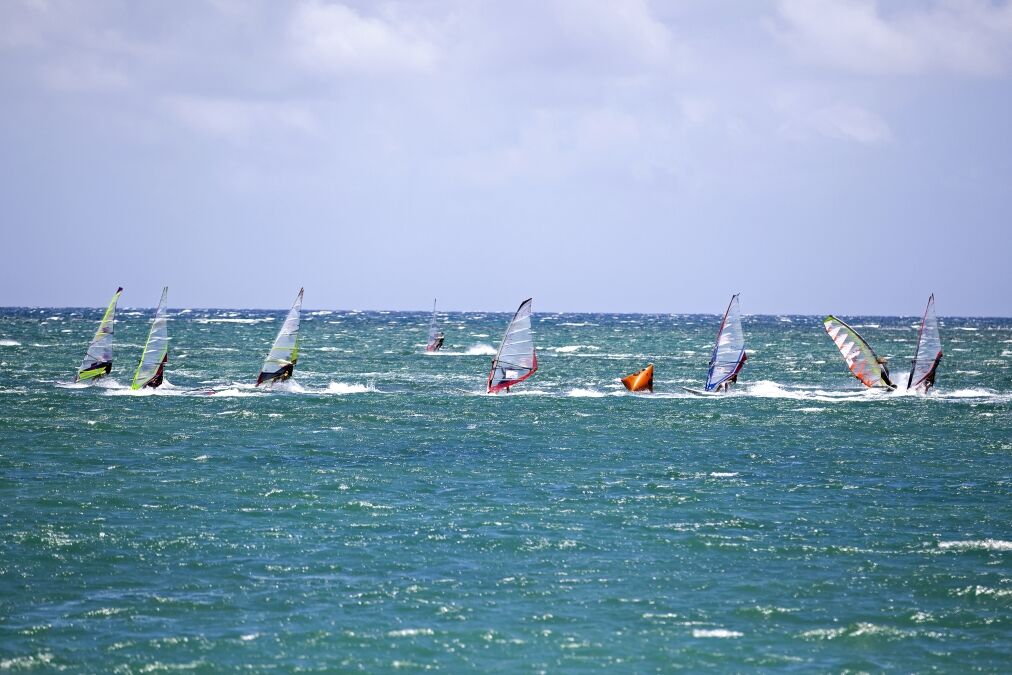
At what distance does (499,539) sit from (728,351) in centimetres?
3657

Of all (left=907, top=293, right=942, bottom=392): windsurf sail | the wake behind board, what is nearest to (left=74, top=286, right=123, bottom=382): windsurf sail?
the wake behind board

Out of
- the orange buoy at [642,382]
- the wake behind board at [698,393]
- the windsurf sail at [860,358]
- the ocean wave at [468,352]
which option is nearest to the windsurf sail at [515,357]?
the orange buoy at [642,382]

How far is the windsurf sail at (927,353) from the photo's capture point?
56.4m

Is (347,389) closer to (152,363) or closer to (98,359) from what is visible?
(152,363)

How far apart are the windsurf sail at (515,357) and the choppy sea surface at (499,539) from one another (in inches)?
285

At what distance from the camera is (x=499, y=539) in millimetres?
24188

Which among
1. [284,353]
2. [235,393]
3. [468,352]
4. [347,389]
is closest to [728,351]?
[347,389]

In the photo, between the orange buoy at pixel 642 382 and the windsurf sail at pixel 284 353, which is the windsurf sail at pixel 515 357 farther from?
the windsurf sail at pixel 284 353

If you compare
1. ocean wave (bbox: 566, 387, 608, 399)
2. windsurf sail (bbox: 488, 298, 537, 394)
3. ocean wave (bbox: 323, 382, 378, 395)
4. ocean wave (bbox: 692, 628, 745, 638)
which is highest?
windsurf sail (bbox: 488, 298, 537, 394)

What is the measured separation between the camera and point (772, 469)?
34750 mm

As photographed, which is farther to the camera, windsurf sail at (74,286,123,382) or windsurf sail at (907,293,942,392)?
windsurf sail at (74,286,123,382)

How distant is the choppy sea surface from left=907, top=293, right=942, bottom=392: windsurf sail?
6.83 meters

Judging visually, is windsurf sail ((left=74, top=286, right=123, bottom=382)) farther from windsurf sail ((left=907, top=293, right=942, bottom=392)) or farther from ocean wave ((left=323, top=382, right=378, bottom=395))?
windsurf sail ((left=907, top=293, right=942, bottom=392))

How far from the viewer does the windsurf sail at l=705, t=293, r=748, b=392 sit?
55.3m
